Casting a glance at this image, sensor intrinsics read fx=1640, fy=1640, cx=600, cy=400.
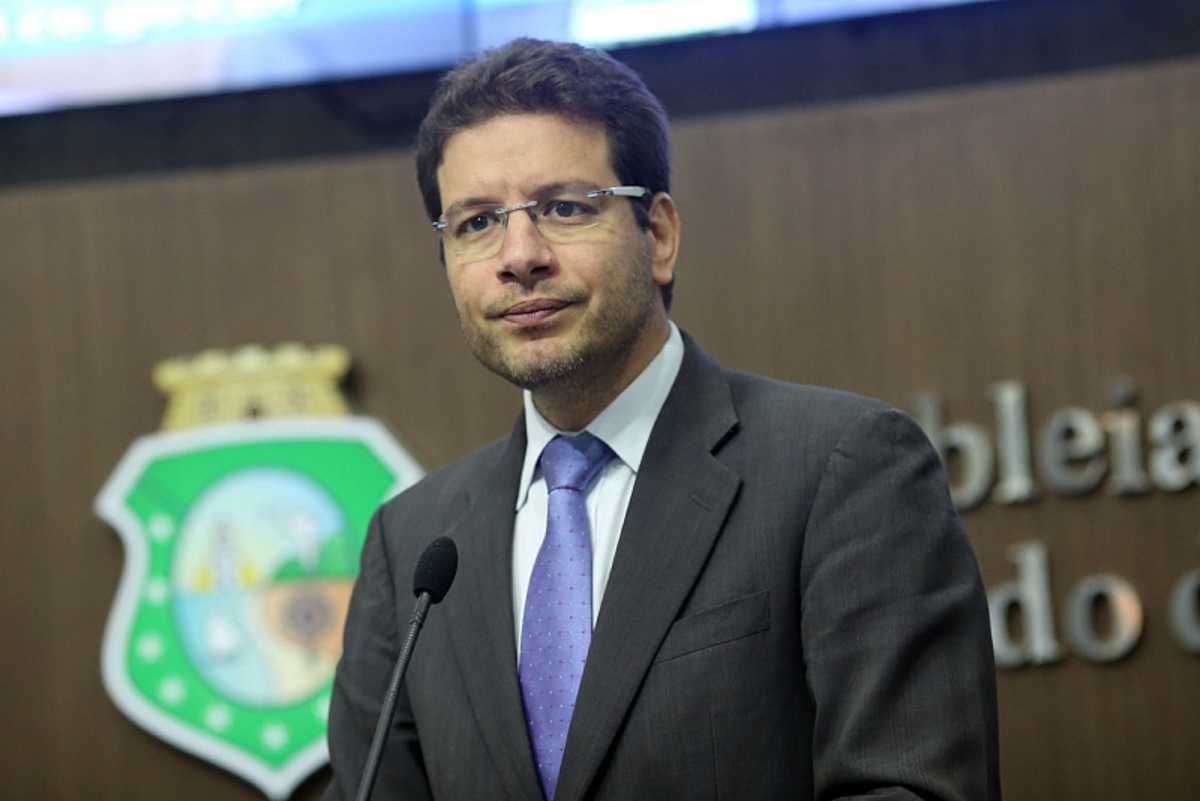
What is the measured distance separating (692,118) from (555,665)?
1.97 m

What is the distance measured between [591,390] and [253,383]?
1902 mm

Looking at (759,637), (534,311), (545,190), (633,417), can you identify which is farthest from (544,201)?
(759,637)

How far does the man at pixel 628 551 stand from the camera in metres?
1.60

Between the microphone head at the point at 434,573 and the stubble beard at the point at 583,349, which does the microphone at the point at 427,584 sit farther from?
the stubble beard at the point at 583,349

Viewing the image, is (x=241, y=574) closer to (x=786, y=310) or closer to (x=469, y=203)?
(x=786, y=310)

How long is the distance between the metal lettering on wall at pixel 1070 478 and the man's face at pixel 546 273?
1.54m

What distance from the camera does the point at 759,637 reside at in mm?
1641

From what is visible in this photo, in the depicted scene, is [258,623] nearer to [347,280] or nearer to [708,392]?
[347,280]

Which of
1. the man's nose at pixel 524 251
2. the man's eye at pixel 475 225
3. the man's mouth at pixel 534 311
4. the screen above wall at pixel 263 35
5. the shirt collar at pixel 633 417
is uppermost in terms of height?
the screen above wall at pixel 263 35

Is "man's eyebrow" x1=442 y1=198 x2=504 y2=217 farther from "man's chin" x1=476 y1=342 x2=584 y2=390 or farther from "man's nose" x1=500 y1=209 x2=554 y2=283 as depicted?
"man's chin" x1=476 y1=342 x2=584 y2=390

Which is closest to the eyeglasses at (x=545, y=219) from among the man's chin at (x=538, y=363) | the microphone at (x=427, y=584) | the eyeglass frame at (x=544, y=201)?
the eyeglass frame at (x=544, y=201)

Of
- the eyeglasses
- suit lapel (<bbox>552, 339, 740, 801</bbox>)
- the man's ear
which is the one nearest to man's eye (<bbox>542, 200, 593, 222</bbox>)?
the eyeglasses

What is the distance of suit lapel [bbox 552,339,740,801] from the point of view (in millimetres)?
1645

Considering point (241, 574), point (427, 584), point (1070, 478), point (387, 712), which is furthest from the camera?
point (241, 574)
